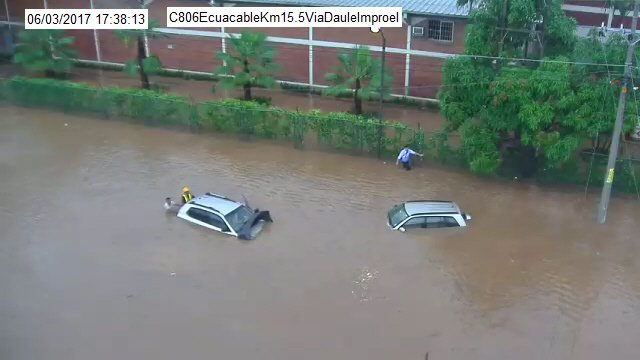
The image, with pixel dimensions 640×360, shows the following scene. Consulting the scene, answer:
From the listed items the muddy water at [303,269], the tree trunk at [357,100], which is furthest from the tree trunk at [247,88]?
the muddy water at [303,269]

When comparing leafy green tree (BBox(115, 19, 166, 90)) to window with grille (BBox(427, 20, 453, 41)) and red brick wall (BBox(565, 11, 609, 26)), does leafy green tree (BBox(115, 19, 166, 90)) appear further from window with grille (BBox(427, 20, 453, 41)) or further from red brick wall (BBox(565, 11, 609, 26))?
red brick wall (BBox(565, 11, 609, 26))

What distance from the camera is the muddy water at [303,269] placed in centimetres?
1388

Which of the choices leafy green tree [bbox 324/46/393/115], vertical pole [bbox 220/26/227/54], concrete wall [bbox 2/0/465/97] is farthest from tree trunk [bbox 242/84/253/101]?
vertical pole [bbox 220/26/227/54]

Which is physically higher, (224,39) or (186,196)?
(224,39)

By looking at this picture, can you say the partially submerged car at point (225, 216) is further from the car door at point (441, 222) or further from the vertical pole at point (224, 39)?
the vertical pole at point (224, 39)

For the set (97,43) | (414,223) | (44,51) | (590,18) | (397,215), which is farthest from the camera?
(97,43)

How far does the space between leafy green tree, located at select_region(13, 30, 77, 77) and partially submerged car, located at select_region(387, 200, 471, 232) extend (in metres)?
18.8

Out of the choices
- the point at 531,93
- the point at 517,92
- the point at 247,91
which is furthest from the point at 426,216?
the point at 247,91

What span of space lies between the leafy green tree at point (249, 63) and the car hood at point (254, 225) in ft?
31.7

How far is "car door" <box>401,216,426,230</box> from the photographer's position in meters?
17.8

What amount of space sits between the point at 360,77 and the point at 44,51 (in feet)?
47.7

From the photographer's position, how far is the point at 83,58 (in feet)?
113

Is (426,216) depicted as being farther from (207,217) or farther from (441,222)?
(207,217)

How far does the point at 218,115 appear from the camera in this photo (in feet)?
81.0
